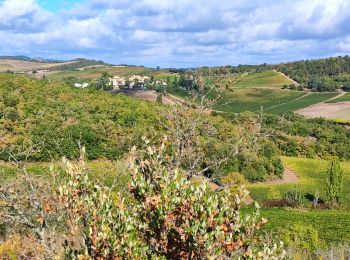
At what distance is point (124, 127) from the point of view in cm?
6294

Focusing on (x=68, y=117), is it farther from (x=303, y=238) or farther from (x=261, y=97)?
(x=261, y=97)

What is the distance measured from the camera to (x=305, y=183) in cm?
5703

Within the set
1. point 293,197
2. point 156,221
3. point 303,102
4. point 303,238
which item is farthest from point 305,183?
point 303,102

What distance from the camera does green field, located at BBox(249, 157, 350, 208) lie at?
168 ft

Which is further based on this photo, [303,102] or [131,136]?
[303,102]

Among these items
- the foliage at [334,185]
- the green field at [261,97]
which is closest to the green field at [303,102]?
the green field at [261,97]

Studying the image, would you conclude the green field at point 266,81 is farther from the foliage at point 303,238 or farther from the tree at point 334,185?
the foliage at point 303,238

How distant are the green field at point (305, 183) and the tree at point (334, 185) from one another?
1421mm

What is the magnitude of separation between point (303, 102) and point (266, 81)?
24.5 meters

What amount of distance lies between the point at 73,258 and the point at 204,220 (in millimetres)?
1854

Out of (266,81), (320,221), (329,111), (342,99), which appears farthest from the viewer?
(266,81)

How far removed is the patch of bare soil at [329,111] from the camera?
Answer: 98.7m

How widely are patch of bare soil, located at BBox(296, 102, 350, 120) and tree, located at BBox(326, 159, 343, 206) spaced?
168 feet

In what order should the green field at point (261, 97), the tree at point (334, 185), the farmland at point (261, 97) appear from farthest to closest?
1. the green field at point (261, 97)
2. the farmland at point (261, 97)
3. the tree at point (334, 185)
